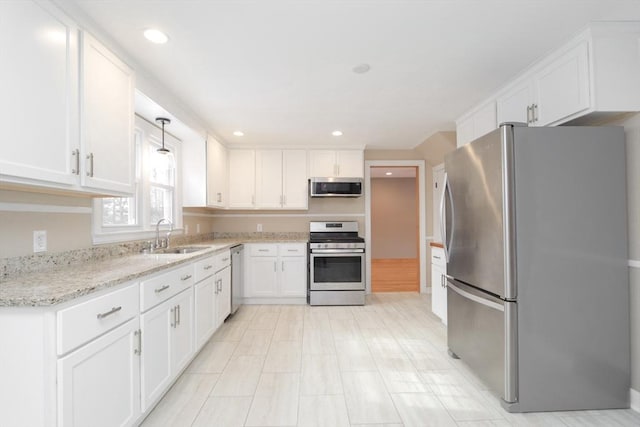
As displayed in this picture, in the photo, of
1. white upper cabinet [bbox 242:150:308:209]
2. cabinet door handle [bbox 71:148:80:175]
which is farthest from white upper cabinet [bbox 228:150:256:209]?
cabinet door handle [bbox 71:148:80:175]

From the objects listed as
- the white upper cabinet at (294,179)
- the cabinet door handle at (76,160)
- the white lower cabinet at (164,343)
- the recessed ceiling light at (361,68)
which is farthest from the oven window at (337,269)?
the cabinet door handle at (76,160)

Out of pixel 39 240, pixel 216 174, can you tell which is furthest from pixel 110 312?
pixel 216 174

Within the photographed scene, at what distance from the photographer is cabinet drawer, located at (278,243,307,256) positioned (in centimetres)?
433

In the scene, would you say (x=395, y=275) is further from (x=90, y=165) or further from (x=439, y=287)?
Answer: (x=90, y=165)

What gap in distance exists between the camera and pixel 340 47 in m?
2.03

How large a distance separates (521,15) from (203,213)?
4.02 meters

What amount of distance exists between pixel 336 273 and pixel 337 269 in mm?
56

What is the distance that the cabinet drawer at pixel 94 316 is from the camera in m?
1.18

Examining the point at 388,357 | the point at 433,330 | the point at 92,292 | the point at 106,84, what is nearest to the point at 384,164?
the point at 433,330

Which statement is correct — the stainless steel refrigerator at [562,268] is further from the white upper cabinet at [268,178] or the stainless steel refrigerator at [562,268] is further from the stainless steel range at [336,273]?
the white upper cabinet at [268,178]

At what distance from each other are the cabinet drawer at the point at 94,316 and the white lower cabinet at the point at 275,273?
8.67ft

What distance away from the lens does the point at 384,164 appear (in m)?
5.07

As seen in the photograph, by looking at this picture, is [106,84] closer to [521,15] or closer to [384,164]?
[521,15]

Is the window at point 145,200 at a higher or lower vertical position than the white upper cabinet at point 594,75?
lower
